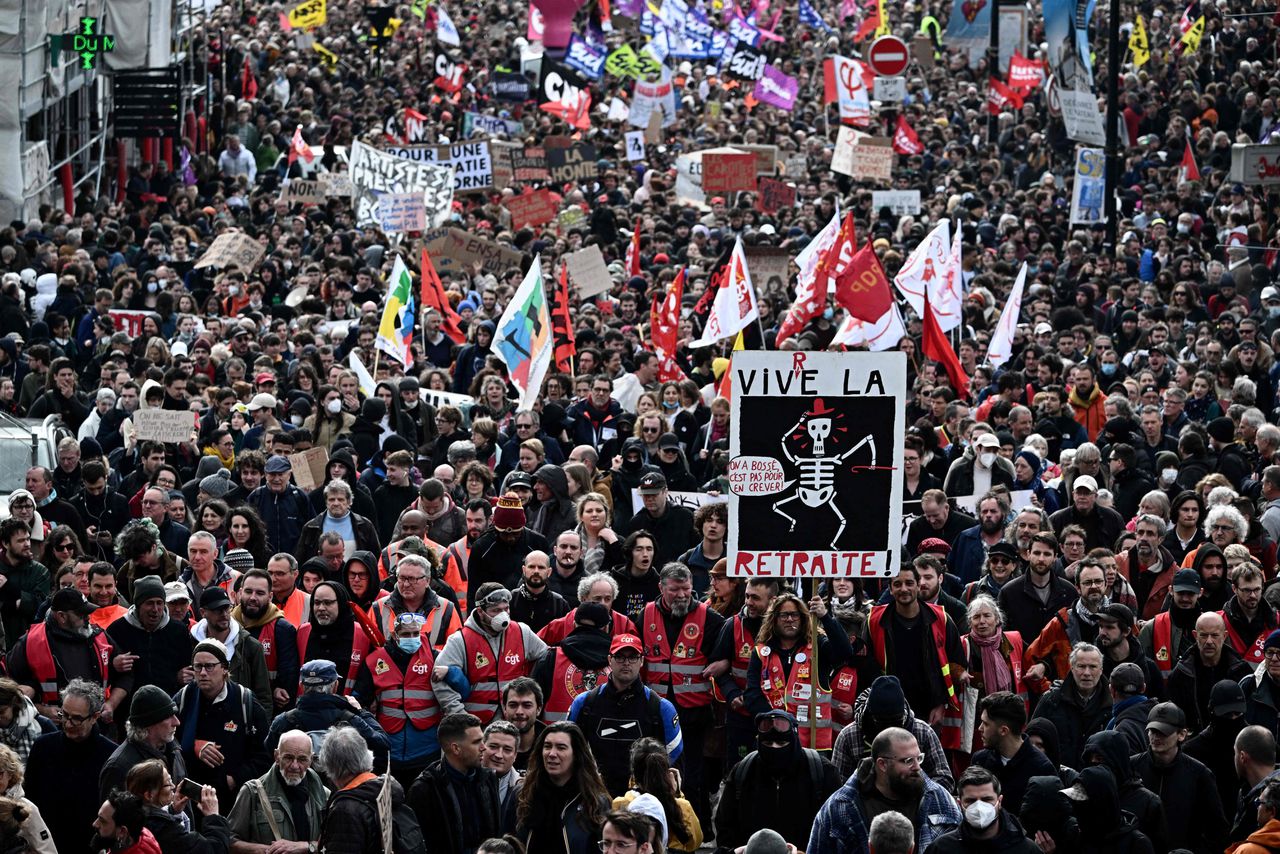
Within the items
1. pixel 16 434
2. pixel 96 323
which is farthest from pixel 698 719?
pixel 96 323

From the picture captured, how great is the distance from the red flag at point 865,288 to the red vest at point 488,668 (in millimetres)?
8174

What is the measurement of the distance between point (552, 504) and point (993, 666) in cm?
350

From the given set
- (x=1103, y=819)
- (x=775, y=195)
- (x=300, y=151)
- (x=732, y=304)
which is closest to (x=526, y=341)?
(x=732, y=304)

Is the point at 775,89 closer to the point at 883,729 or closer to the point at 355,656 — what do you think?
the point at 355,656

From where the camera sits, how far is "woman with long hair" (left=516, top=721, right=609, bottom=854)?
8016 millimetres

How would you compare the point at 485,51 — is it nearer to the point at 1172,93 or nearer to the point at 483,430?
the point at 1172,93

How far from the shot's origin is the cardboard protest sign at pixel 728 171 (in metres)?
26.9

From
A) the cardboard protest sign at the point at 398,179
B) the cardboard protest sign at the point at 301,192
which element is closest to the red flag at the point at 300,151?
the cardboard protest sign at the point at 301,192

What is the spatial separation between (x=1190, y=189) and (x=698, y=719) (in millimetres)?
17658

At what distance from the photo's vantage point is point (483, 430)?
47.2 ft

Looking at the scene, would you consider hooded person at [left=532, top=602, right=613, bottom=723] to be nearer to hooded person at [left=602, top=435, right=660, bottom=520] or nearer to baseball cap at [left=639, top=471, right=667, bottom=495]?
baseball cap at [left=639, top=471, right=667, bottom=495]

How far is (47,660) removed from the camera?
31.9 feet

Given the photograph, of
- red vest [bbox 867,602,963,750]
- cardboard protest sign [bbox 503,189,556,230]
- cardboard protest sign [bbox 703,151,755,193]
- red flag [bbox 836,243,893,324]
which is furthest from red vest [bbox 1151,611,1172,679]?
cardboard protest sign [bbox 703,151,755,193]

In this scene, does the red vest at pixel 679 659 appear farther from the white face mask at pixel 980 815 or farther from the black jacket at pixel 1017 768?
the white face mask at pixel 980 815
